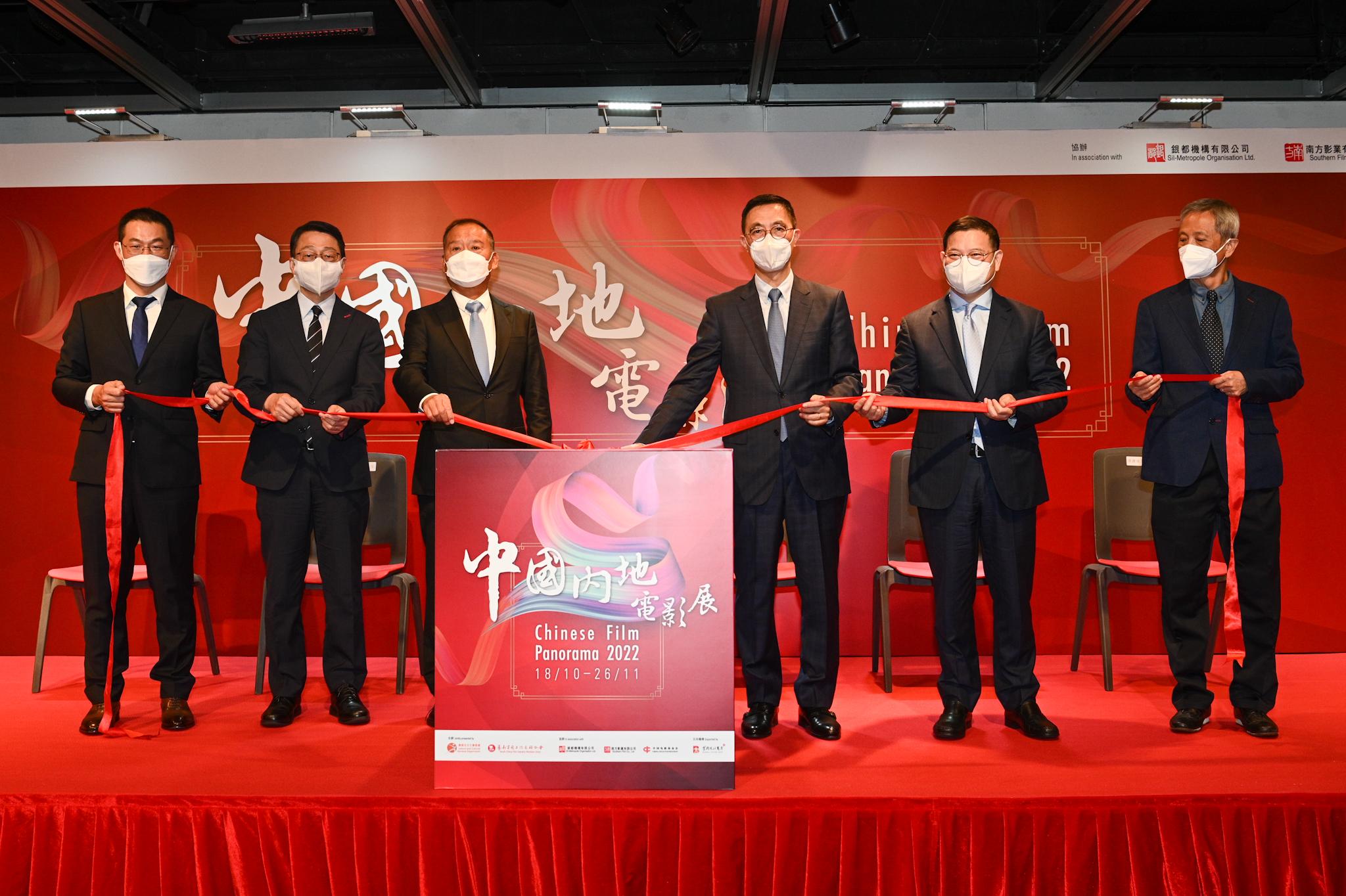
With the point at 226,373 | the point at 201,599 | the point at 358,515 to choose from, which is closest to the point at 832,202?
the point at 358,515

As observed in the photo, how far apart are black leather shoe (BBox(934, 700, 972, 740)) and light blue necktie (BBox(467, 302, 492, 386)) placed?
2.14 meters

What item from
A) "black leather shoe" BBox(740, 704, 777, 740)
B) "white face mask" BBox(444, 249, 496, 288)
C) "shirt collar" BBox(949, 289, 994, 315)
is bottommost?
"black leather shoe" BBox(740, 704, 777, 740)

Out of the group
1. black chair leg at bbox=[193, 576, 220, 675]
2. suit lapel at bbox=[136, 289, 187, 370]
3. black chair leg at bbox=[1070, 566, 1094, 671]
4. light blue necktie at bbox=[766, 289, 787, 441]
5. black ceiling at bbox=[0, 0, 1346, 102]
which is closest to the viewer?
light blue necktie at bbox=[766, 289, 787, 441]

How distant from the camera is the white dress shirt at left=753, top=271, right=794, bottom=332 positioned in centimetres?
351

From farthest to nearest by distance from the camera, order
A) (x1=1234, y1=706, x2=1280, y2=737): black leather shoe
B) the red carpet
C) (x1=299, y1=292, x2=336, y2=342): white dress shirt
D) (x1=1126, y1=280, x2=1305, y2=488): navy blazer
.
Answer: (x1=299, y1=292, x2=336, y2=342): white dress shirt
(x1=1126, y1=280, x2=1305, y2=488): navy blazer
(x1=1234, y1=706, x2=1280, y2=737): black leather shoe
the red carpet

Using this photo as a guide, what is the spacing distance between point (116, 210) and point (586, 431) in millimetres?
3018

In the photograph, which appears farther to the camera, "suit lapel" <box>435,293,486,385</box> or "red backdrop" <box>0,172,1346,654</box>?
"red backdrop" <box>0,172,1346,654</box>

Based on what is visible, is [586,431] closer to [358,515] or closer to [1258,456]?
[358,515]

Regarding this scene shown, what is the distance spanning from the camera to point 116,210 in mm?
5430

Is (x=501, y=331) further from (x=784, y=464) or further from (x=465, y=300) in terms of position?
(x=784, y=464)

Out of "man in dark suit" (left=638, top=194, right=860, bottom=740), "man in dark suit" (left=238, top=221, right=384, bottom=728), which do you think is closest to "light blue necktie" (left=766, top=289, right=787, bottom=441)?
"man in dark suit" (left=638, top=194, right=860, bottom=740)

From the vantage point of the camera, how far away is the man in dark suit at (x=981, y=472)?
3393 mm

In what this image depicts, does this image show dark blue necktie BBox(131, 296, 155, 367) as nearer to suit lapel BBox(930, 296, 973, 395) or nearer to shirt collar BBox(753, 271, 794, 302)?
shirt collar BBox(753, 271, 794, 302)

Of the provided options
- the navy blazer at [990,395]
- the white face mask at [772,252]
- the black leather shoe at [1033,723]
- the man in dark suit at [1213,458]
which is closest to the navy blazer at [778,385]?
the white face mask at [772,252]
